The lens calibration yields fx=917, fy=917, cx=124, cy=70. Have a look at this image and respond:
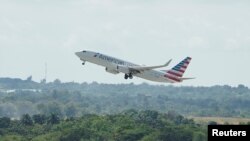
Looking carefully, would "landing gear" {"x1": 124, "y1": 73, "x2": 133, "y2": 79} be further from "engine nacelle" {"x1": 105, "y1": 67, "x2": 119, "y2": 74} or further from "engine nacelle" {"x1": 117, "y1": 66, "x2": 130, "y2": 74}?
"engine nacelle" {"x1": 105, "y1": 67, "x2": 119, "y2": 74}

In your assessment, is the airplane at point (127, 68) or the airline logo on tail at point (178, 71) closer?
the airplane at point (127, 68)

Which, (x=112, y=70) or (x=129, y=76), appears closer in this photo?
(x=112, y=70)

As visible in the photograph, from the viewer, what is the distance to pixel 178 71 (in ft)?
464

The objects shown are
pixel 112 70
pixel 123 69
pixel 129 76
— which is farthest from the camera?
pixel 129 76

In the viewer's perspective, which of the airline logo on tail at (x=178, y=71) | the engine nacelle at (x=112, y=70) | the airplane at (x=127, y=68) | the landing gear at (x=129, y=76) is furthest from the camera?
the airline logo on tail at (x=178, y=71)

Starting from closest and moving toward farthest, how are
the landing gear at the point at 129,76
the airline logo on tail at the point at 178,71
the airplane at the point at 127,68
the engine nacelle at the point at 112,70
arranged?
the airplane at the point at 127,68, the engine nacelle at the point at 112,70, the landing gear at the point at 129,76, the airline logo on tail at the point at 178,71

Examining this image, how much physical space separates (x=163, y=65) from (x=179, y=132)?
2977 inches

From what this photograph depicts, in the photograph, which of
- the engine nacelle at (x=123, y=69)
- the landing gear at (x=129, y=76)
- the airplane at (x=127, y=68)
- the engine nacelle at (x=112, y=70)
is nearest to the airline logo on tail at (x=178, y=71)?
the airplane at (x=127, y=68)

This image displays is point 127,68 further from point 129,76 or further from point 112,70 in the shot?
point 112,70

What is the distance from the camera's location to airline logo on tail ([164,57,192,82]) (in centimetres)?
13438

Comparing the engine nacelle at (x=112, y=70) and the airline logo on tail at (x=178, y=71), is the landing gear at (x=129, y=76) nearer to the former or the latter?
the engine nacelle at (x=112, y=70)

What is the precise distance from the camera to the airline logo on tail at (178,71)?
13438 cm

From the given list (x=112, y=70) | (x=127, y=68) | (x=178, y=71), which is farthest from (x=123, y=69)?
(x=178, y=71)

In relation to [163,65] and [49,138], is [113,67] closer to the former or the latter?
[163,65]
